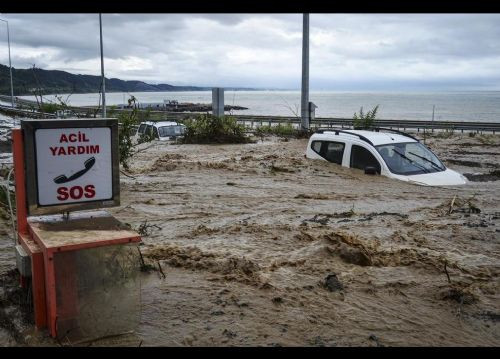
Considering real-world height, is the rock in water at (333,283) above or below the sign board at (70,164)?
below

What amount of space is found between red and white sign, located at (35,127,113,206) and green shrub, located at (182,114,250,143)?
1527 cm

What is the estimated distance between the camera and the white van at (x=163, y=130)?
779 inches

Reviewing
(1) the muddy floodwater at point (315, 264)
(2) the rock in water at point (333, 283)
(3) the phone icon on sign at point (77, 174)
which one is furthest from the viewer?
(2) the rock in water at point (333, 283)

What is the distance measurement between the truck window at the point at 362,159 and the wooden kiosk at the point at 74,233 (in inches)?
287

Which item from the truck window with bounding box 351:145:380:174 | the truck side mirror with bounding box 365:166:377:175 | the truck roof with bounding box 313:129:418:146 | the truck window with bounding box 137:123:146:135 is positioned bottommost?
the truck side mirror with bounding box 365:166:377:175

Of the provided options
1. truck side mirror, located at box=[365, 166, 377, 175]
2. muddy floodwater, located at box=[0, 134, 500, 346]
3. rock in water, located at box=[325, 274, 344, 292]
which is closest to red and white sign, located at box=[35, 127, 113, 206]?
muddy floodwater, located at box=[0, 134, 500, 346]

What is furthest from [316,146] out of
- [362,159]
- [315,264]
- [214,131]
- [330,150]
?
[214,131]

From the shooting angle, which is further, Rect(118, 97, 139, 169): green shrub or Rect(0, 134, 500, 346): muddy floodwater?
Rect(118, 97, 139, 169): green shrub

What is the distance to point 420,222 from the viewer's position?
7.72m

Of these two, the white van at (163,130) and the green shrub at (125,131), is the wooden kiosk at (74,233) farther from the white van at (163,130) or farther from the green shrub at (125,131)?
the white van at (163,130)

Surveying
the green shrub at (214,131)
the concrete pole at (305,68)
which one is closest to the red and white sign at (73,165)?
the green shrub at (214,131)

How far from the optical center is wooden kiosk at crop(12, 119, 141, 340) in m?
3.80

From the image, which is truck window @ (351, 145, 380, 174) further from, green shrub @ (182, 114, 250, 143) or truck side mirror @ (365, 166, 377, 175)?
green shrub @ (182, 114, 250, 143)

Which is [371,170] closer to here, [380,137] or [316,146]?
[380,137]
